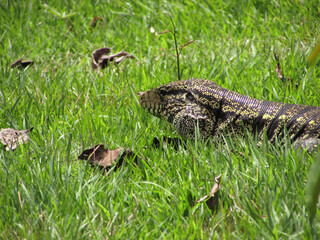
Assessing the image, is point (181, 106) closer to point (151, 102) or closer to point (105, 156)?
point (151, 102)

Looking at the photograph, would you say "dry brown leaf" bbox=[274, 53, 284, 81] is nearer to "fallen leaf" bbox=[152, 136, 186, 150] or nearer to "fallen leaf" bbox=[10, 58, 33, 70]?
"fallen leaf" bbox=[152, 136, 186, 150]

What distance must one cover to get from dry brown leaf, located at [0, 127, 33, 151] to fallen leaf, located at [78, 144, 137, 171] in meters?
0.54

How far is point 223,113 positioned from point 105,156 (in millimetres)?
1146

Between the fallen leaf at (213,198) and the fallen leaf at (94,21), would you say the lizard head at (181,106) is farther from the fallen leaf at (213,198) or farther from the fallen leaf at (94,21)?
the fallen leaf at (94,21)

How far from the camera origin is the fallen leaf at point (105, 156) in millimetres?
3311

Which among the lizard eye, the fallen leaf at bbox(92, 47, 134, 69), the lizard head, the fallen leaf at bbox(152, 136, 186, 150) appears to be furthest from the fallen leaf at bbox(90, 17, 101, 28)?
the fallen leaf at bbox(152, 136, 186, 150)

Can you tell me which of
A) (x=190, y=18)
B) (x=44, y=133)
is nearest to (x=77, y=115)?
(x=44, y=133)

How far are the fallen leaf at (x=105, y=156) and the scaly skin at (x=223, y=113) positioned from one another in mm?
629

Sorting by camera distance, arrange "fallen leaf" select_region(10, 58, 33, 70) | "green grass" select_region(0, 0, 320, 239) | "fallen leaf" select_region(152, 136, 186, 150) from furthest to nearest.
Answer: "fallen leaf" select_region(10, 58, 33, 70) → "fallen leaf" select_region(152, 136, 186, 150) → "green grass" select_region(0, 0, 320, 239)

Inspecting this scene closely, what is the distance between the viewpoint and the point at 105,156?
11.1 feet

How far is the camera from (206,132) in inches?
157

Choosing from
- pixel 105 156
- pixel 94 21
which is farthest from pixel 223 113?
pixel 94 21

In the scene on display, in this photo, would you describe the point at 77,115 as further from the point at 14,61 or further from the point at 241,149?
the point at 14,61

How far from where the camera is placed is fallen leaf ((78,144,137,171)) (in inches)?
130
